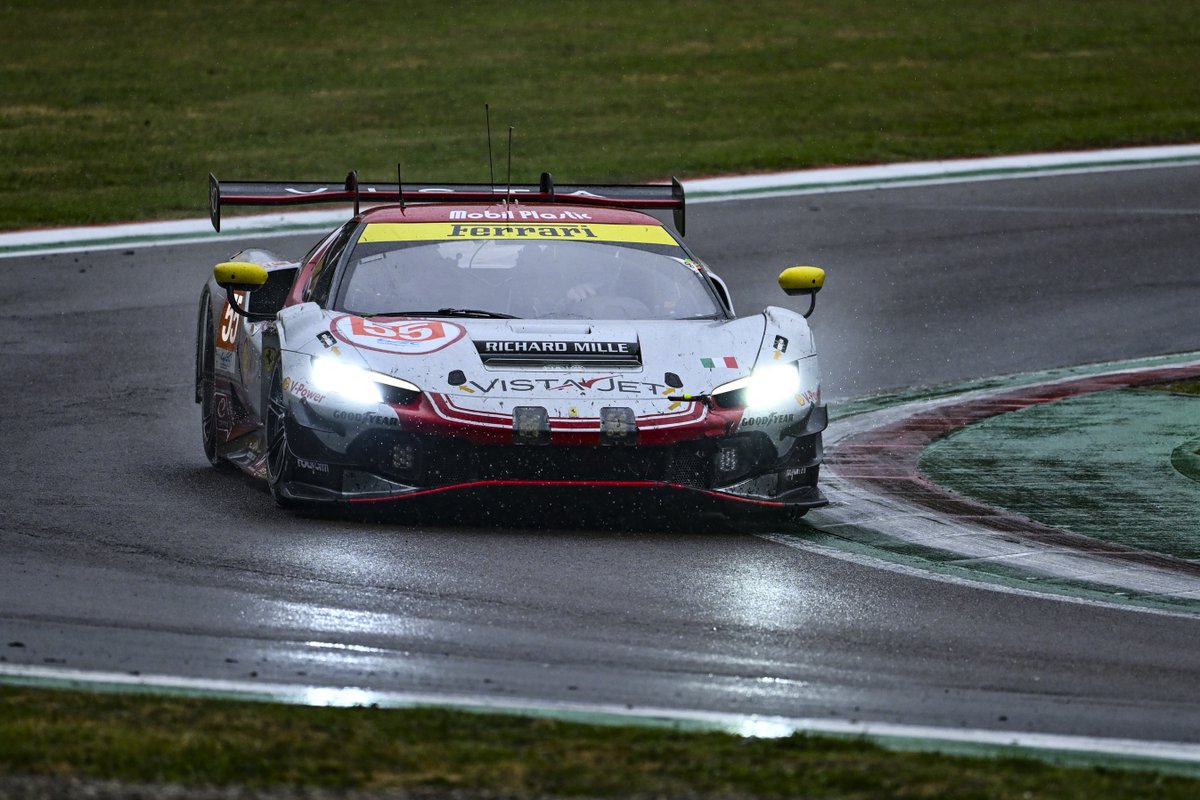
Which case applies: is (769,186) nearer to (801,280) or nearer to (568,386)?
(801,280)

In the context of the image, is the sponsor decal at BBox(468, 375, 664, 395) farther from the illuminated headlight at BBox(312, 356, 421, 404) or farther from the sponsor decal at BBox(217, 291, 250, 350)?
the sponsor decal at BBox(217, 291, 250, 350)

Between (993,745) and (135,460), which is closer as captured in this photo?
(993,745)

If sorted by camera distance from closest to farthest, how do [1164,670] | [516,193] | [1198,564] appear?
[1164,670] → [1198,564] → [516,193]

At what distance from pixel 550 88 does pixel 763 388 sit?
1472 centimetres

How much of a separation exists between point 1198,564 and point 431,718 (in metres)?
3.51

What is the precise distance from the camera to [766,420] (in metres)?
7.84

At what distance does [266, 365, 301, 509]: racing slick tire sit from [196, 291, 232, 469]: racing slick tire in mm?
1176

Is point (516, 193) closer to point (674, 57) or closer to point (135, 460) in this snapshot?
point (135, 460)

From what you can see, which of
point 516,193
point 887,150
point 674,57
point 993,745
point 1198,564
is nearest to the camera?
point 993,745

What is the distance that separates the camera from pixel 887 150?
19.6m

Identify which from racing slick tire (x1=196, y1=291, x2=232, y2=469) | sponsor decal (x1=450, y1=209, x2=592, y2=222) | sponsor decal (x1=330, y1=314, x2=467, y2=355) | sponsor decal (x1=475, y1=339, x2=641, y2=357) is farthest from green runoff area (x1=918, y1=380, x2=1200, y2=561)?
racing slick tire (x1=196, y1=291, x2=232, y2=469)

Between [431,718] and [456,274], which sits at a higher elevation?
[456,274]

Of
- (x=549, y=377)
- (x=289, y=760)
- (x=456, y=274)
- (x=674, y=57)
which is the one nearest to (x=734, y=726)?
(x=289, y=760)

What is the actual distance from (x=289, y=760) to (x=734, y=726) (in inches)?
43.0
